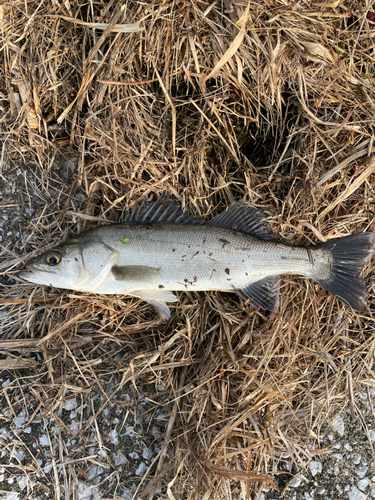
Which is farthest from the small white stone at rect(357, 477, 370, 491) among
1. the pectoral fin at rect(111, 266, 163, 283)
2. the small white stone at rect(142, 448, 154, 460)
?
the pectoral fin at rect(111, 266, 163, 283)

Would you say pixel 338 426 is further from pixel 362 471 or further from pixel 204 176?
pixel 204 176

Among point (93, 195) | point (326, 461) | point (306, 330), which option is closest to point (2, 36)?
point (93, 195)

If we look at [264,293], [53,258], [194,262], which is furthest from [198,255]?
[53,258]

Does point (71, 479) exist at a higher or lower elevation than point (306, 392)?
lower

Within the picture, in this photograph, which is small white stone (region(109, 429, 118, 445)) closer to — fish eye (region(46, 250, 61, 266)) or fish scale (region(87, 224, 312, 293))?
fish scale (region(87, 224, 312, 293))

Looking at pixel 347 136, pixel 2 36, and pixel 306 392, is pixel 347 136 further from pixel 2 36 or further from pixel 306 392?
pixel 2 36
